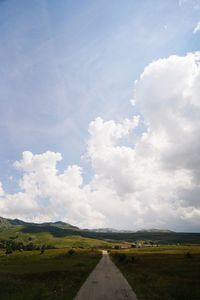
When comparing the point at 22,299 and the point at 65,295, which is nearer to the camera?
the point at 22,299

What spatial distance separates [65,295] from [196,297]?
11.5 metres

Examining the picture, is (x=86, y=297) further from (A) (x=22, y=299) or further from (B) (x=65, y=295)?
(A) (x=22, y=299)

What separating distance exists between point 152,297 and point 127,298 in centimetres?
226

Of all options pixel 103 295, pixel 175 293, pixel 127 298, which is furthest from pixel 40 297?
pixel 175 293

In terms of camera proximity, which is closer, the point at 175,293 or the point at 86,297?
the point at 86,297

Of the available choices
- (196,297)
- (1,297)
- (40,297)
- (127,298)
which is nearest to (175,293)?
(196,297)

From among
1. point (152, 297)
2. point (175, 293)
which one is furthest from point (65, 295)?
point (175, 293)

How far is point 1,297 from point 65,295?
569cm

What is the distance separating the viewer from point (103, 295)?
92.4 ft

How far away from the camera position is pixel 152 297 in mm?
26719

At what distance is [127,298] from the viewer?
26.2 metres

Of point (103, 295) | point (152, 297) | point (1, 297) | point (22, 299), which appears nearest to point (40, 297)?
point (22, 299)

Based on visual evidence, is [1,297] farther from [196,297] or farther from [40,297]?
[196,297]

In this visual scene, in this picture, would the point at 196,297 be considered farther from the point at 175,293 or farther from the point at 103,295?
the point at 103,295
